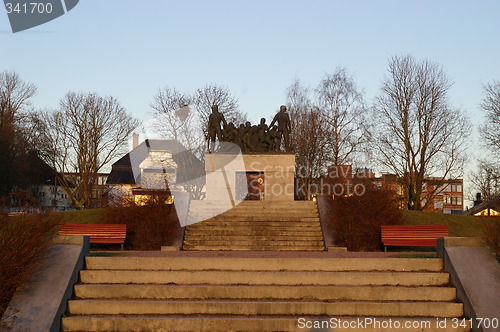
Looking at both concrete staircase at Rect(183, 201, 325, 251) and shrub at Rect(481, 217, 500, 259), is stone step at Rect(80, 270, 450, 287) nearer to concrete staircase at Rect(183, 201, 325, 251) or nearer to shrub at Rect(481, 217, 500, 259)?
shrub at Rect(481, 217, 500, 259)

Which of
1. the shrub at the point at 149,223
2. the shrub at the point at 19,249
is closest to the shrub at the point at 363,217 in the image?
the shrub at the point at 149,223

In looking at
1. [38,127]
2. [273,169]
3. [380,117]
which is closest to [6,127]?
[38,127]

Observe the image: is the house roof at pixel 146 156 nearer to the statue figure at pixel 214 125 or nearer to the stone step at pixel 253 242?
the statue figure at pixel 214 125

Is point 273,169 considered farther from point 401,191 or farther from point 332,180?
point 401,191

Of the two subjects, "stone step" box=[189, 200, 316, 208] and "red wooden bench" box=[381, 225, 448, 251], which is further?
"stone step" box=[189, 200, 316, 208]

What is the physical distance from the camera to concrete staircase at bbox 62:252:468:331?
27.6 feet

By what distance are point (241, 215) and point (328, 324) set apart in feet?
44.6

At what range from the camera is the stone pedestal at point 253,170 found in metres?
28.7

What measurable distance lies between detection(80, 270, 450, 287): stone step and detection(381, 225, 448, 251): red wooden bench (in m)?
9.15

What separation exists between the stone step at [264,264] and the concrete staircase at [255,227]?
29.5 ft

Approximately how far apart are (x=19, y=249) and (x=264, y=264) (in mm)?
4055

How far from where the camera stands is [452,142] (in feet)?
124

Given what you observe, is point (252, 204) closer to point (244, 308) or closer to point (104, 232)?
point (104, 232)

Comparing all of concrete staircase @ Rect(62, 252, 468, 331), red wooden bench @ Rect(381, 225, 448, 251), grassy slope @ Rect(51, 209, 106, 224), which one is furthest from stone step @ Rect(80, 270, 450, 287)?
grassy slope @ Rect(51, 209, 106, 224)
